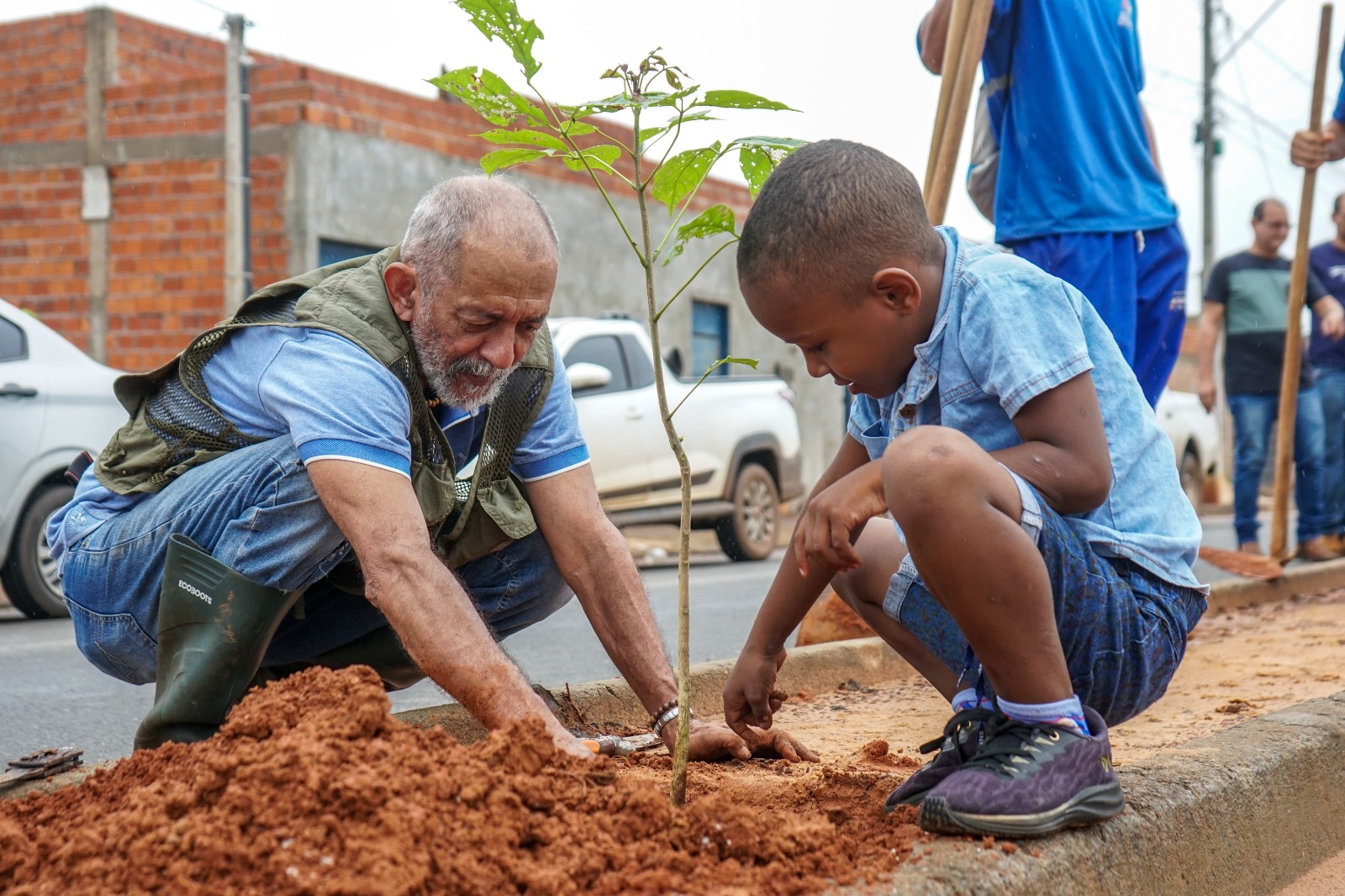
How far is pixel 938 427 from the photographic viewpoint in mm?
1926

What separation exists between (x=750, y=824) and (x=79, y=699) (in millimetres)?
3288

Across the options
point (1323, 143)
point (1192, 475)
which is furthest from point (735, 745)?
point (1192, 475)

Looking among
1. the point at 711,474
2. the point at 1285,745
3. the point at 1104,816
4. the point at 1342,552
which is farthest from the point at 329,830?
the point at 711,474

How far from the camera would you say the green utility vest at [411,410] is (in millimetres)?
2654

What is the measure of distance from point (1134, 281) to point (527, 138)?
8.30ft

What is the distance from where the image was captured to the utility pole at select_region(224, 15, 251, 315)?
11398 mm

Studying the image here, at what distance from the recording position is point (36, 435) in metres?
6.67

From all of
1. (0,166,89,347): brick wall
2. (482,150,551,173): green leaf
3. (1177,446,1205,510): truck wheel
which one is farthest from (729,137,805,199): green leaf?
(1177,446,1205,510): truck wheel

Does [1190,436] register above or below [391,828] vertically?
below

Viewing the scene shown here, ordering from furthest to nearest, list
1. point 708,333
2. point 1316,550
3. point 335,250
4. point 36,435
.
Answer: point 708,333, point 335,250, point 1316,550, point 36,435

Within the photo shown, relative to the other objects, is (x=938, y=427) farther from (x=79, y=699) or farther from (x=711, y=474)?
(x=711, y=474)

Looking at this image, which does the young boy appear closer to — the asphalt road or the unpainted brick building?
the asphalt road

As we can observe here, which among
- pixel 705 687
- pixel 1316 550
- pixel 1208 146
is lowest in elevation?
pixel 1316 550

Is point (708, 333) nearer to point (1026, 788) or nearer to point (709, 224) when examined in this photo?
point (709, 224)
